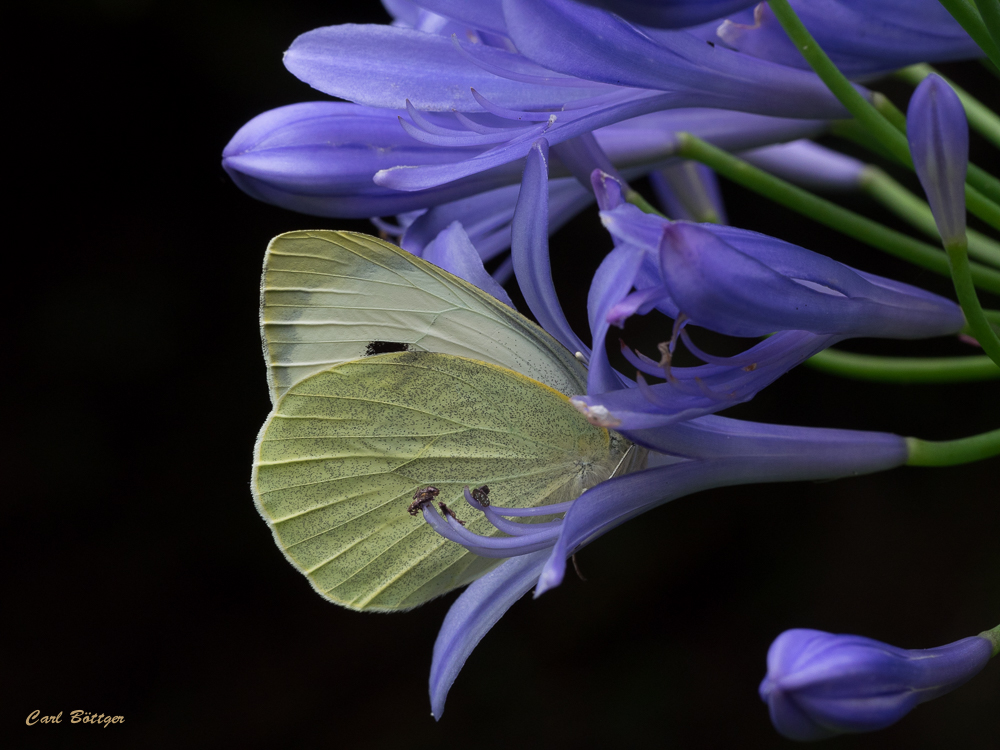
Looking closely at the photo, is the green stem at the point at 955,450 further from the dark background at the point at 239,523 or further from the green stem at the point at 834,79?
the dark background at the point at 239,523

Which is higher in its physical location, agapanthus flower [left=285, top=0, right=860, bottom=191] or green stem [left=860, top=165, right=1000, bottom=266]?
agapanthus flower [left=285, top=0, right=860, bottom=191]

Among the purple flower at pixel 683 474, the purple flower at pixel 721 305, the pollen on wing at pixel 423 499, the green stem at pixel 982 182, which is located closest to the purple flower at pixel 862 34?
the green stem at pixel 982 182

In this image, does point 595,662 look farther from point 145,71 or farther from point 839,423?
point 145,71

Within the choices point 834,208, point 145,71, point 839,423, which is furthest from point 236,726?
point 834,208

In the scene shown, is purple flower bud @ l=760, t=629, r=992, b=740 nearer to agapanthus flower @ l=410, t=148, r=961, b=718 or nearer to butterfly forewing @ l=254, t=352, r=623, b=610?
agapanthus flower @ l=410, t=148, r=961, b=718
